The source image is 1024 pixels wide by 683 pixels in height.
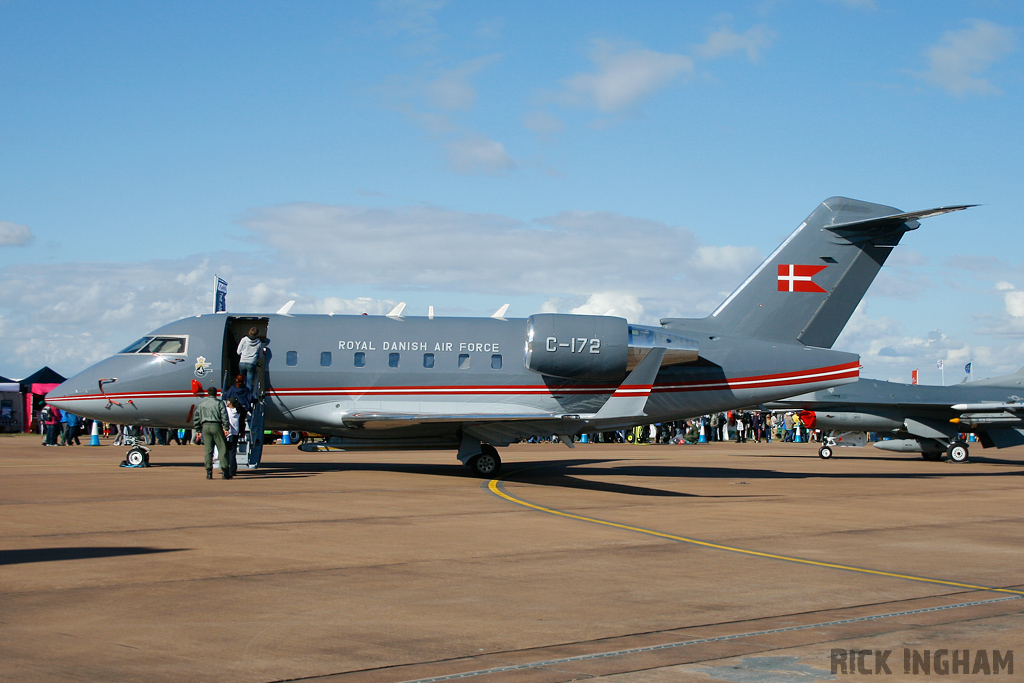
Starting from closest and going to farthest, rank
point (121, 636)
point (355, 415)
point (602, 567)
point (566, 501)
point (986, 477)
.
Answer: point (121, 636) < point (602, 567) < point (566, 501) < point (355, 415) < point (986, 477)

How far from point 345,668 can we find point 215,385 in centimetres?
1661

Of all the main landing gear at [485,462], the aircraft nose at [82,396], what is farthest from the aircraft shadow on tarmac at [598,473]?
the aircraft nose at [82,396]

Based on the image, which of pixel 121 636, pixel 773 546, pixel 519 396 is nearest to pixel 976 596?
pixel 773 546

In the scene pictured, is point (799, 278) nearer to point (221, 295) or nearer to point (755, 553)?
point (755, 553)

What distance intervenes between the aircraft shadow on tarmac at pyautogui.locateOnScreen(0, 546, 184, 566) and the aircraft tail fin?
620 inches

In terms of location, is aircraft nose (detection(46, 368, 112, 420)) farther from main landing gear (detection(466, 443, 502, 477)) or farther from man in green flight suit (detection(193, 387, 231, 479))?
main landing gear (detection(466, 443, 502, 477))

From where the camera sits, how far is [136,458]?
21.8 meters

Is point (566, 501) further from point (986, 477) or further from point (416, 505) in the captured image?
point (986, 477)

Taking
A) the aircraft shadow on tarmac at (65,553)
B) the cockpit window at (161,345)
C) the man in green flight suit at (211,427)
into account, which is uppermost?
the cockpit window at (161,345)

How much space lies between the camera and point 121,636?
628 cm

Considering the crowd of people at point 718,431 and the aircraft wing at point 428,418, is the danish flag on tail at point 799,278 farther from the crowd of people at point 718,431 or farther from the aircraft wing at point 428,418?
the crowd of people at point 718,431

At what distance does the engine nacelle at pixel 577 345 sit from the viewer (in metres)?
20.3

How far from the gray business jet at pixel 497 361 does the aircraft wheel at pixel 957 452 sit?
14.5 meters

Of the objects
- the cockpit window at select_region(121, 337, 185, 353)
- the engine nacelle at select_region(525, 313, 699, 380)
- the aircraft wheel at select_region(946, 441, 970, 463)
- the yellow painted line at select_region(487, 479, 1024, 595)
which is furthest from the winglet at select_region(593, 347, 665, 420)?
the aircraft wheel at select_region(946, 441, 970, 463)
